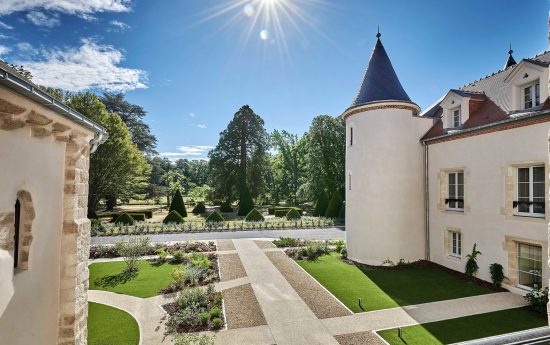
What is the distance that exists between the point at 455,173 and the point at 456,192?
2.86 ft

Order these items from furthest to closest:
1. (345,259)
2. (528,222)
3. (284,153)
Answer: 1. (284,153)
2. (345,259)
3. (528,222)

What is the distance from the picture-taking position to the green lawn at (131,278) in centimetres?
1114

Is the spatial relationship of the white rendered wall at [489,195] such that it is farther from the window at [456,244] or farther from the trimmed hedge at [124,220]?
the trimmed hedge at [124,220]

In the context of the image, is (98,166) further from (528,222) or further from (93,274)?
(528,222)

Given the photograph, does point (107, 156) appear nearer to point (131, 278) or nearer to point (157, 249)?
point (157, 249)

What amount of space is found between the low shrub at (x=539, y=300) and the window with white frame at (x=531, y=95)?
250 inches

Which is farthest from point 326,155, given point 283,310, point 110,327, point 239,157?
point 110,327

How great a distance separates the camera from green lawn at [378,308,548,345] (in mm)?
7516

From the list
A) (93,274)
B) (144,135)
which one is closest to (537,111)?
(93,274)

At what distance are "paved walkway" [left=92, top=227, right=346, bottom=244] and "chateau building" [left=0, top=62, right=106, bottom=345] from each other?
17150 millimetres

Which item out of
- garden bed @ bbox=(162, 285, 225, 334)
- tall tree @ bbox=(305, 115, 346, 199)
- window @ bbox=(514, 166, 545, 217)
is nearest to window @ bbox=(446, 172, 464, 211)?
window @ bbox=(514, 166, 545, 217)

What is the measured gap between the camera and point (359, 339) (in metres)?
7.54

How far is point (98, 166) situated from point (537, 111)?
3626cm

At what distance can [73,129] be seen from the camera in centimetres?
469
